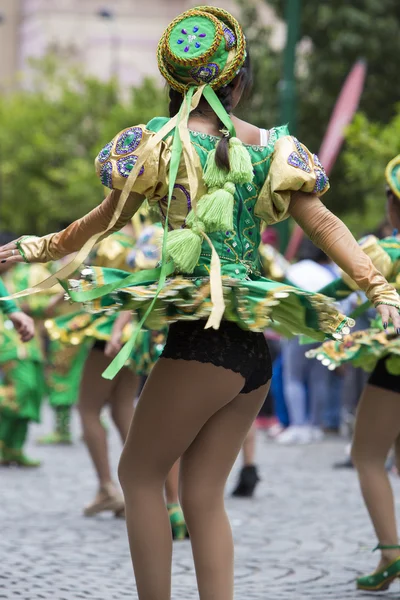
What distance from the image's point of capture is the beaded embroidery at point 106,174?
3.90 metres

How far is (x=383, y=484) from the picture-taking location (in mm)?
5379

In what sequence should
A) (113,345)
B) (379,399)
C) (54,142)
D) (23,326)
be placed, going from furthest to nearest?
(54,142)
(113,345)
(23,326)
(379,399)

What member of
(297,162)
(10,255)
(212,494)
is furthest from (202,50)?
(212,494)

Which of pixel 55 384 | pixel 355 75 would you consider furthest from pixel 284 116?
pixel 55 384

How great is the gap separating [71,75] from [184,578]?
1253 inches

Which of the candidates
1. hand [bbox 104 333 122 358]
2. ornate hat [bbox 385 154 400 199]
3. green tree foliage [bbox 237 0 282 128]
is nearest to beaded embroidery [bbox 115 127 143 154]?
ornate hat [bbox 385 154 400 199]

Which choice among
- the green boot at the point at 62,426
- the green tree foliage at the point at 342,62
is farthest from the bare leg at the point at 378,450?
the green tree foliage at the point at 342,62

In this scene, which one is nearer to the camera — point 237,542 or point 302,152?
point 302,152

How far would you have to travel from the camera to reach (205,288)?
375 centimetres

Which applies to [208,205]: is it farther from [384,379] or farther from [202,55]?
[384,379]

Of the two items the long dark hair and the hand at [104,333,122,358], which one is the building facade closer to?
the hand at [104,333,122,358]

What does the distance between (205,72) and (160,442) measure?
1.19 metres

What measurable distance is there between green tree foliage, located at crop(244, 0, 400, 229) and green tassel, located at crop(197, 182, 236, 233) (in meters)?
18.1

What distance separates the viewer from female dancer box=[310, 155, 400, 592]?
515 centimetres
